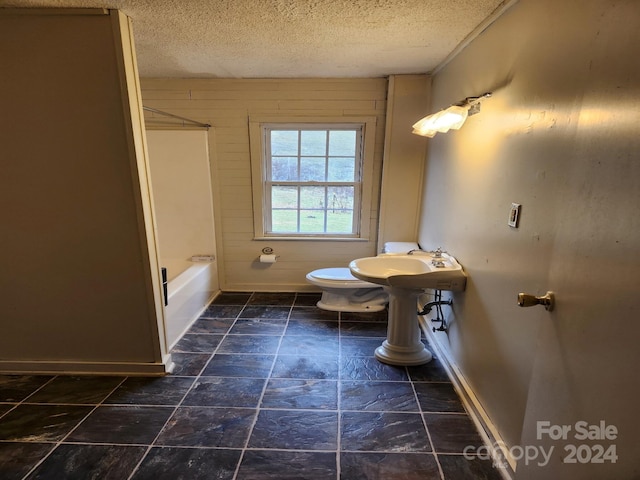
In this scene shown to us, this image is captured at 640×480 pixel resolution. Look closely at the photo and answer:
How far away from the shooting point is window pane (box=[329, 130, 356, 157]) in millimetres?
3357

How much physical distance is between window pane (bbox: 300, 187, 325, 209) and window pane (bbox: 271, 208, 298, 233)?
5.7 inches

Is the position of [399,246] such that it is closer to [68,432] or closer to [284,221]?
[284,221]

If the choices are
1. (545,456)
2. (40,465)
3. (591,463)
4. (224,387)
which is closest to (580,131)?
(591,463)

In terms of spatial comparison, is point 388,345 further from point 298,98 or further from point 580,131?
point 298,98

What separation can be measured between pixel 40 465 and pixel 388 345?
6.49 feet

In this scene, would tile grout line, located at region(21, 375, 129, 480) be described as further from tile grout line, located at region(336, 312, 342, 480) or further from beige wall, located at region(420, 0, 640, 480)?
beige wall, located at region(420, 0, 640, 480)

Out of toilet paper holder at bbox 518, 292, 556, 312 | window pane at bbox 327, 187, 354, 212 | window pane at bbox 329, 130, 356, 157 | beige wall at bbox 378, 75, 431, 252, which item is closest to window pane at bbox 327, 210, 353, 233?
window pane at bbox 327, 187, 354, 212

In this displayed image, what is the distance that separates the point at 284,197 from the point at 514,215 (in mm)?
2416

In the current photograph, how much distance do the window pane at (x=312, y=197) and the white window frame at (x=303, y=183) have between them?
77mm

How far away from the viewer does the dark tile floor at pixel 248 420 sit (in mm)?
1526

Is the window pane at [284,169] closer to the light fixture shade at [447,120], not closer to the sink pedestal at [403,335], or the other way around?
the light fixture shade at [447,120]

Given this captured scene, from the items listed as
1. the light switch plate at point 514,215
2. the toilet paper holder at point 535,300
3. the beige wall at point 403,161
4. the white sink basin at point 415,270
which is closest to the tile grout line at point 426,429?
the white sink basin at point 415,270

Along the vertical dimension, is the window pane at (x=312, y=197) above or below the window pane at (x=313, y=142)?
below

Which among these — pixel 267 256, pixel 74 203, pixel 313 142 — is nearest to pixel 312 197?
pixel 313 142
